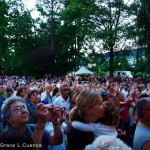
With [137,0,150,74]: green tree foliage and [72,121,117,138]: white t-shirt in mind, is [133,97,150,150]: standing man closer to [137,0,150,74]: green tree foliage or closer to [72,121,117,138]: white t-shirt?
[72,121,117,138]: white t-shirt

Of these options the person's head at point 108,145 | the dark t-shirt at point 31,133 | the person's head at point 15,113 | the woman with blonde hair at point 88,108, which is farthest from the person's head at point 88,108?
the person's head at point 108,145

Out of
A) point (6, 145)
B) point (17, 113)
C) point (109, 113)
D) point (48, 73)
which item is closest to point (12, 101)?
point (17, 113)

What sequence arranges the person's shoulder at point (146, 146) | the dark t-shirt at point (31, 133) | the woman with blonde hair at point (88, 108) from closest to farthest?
the person's shoulder at point (146, 146) → the dark t-shirt at point (31, 133) → the woman with blonde hair at point (88, 108)

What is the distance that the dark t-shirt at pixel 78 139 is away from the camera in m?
3.14

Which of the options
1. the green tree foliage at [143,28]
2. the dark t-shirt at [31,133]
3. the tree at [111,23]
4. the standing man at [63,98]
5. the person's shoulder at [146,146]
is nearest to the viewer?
the person's shoulder at [146,146]

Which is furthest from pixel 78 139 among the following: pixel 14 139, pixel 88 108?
pixel 14 139

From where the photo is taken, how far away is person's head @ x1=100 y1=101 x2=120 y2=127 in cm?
346

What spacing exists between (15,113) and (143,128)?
4.16 ft

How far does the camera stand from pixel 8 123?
326 centimetres

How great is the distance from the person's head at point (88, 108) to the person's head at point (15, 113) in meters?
0.50

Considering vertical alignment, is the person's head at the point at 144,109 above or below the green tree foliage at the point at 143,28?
below

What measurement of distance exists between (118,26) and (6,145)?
1342 inches

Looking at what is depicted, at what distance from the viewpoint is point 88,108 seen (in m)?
3.42

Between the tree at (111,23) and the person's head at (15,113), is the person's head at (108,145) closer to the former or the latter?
the person's head at (15,113)
